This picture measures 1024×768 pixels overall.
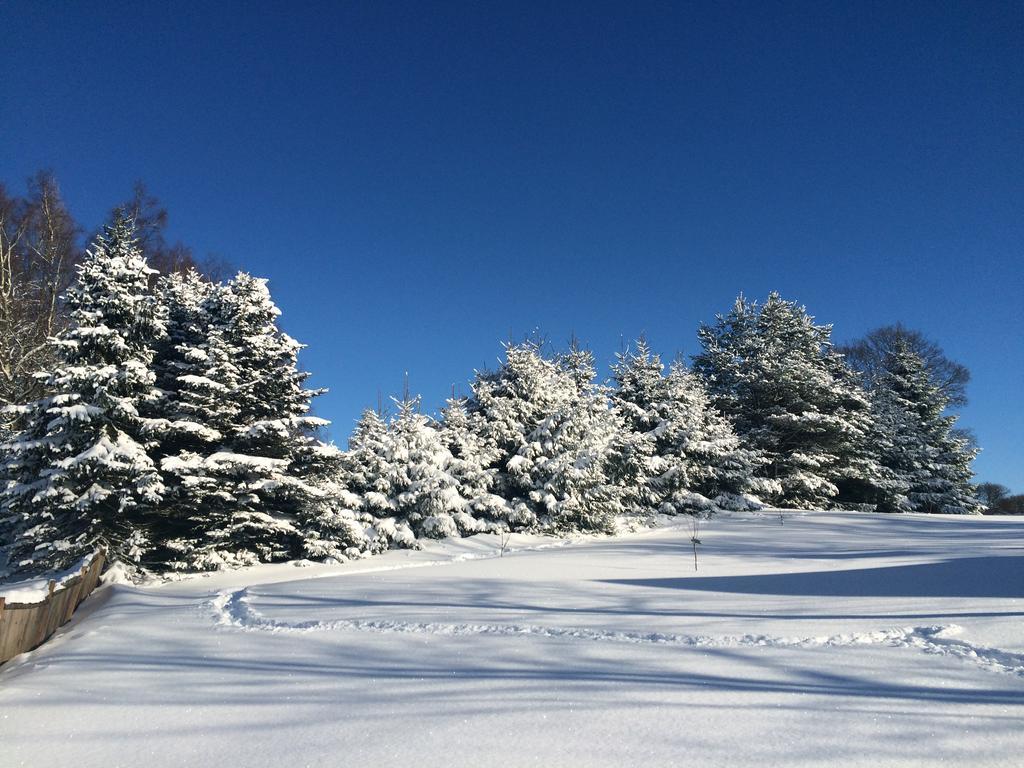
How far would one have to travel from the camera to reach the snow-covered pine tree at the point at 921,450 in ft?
97.5

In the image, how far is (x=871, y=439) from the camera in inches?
A: 1142

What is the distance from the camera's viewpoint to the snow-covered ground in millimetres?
3490

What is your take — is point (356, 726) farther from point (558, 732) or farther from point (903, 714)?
point (903, 714)

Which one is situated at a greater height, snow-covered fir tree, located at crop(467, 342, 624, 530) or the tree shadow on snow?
snow-covered fir tree, located at crop(467, 342, 624, 530)

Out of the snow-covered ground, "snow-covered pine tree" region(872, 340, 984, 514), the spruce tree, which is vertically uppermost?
"snow-covered pine tree" region(872, 340, 984, 514)

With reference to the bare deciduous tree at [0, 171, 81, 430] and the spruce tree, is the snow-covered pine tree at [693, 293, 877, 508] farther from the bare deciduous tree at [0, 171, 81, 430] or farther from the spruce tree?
the bare deciduous tree at [0, 171, 81, 430]

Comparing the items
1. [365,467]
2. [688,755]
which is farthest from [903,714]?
[365,467]

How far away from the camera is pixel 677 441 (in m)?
23.4

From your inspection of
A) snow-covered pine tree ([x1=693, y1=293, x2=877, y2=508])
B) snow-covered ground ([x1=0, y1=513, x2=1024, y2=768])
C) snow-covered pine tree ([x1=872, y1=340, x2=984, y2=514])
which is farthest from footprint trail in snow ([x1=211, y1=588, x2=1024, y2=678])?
snow-covered pine tree ([x1=872, y1=340, x2=984, y2=514])

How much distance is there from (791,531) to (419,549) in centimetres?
1076

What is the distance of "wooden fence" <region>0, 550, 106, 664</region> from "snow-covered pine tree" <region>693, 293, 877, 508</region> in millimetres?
23011

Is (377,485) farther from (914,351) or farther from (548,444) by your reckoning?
(914,351)

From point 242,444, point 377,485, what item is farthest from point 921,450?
point 242,444

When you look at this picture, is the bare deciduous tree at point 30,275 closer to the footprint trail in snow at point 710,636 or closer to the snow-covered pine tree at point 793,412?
the footprint trail in snow at point 710,636
